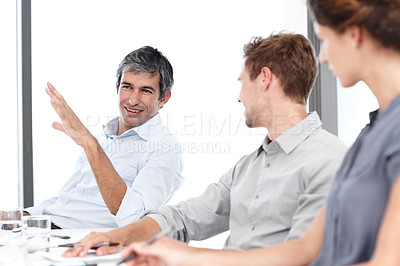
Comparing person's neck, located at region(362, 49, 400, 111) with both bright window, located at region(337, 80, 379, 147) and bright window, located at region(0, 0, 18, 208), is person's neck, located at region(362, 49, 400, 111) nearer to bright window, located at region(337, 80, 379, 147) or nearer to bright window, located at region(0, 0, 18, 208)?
bright window, located at region(337, 80, 379, 147)

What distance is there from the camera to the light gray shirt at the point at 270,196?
1.51m

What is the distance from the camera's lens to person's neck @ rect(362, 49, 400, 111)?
103 cm

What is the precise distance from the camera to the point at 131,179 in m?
2.59

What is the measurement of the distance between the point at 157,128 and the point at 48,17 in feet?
4.87

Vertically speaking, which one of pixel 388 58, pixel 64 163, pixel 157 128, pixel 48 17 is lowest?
pixel 64 163

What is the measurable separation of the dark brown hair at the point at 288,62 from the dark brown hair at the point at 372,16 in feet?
2.12

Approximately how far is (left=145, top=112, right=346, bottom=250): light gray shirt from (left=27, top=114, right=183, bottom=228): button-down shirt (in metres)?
0.50

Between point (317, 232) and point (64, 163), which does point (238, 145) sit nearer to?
point (64, 163)

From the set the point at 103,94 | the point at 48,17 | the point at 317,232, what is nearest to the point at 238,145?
the point at 103,94

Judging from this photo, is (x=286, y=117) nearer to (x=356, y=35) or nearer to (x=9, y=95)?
(x=356, y=35)

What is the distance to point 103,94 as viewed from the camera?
3664 mm

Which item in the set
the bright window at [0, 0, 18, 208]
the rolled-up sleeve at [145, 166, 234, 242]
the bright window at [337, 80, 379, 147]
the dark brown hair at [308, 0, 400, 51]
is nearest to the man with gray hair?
the rolled-up sleeve at [145, 166, 234, 242]

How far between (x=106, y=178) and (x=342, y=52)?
4.82 ft

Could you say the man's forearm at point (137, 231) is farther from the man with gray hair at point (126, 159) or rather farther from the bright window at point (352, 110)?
the bright window at point (352, 110)
